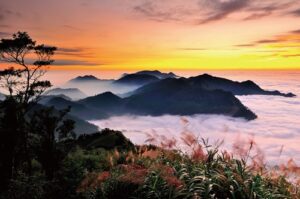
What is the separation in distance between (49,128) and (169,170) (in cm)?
1449

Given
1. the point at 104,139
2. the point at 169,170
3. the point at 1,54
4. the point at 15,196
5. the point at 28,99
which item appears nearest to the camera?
the point at 169,170

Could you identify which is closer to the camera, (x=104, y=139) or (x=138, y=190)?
(x=138, y=190)

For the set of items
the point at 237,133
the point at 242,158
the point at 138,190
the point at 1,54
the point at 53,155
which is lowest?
the point at 53,155

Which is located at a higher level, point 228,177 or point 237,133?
point 237,133

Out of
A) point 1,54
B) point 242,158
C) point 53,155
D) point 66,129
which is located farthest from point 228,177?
point 1,54

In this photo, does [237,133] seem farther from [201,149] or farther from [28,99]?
[28,99]

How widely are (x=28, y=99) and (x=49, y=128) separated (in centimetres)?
710

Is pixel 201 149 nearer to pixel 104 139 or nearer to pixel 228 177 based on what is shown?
pixel 228 177

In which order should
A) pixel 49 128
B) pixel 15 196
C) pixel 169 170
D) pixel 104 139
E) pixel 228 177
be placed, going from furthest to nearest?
1. pixel 104 139
2. pixel 49 128
3. pixel 15 196
4. pixel 169 170
5. pixel 228 177

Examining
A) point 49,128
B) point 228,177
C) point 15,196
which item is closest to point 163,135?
point 228,177

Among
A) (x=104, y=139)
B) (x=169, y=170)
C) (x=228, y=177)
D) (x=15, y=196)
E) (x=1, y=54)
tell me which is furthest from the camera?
(x=104, y=139)

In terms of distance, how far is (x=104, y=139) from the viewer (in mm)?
47688

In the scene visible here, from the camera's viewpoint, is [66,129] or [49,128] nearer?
[49,128]

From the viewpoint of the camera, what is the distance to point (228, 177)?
7469 mm
